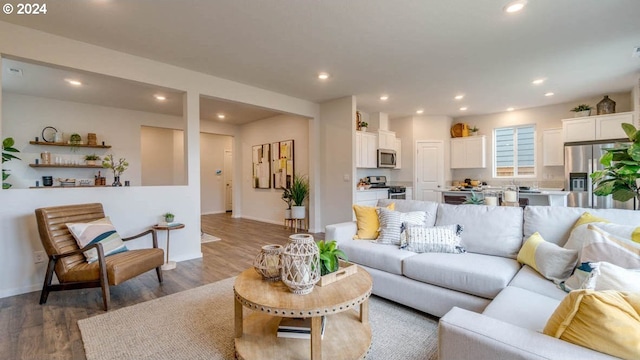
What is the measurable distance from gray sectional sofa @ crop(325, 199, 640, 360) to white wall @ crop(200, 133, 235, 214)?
6.73 m

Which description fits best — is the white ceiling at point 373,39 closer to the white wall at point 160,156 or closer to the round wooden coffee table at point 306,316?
the round wooden coffee table at point 306,316

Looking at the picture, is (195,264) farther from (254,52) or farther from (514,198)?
(514,198)

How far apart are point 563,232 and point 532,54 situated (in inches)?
105

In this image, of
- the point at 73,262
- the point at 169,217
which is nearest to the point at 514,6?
the point at 169,217

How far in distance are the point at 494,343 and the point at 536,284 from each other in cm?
109

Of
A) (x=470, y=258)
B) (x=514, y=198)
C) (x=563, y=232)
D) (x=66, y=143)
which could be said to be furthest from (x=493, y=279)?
(x=66, y=143)

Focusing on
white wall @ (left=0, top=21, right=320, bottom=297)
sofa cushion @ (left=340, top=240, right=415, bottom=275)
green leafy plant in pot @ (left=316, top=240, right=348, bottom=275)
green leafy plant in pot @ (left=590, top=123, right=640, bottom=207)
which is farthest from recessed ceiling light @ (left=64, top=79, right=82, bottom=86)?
green leafy plant in pot @ (left=590, top=123, right=640, bottom=207)

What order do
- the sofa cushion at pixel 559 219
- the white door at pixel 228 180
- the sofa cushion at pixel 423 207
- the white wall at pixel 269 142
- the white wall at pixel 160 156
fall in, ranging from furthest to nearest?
the white door at pixel 228 180 → the white wall at pixel 160 156 → the white wall at pixel 269 142 → the sofa cushion at pixel 423 207 → the sofa cushion at pixel 559 219

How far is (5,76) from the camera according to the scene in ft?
13.3

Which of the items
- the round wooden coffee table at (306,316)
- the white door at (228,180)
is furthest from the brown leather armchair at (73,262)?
the white door at (228,180)

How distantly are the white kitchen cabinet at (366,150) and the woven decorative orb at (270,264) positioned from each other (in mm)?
4125

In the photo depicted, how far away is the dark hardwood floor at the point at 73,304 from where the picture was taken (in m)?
1.86

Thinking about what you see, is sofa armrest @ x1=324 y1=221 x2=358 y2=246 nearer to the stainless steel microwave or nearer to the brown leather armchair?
the brown leather armchair

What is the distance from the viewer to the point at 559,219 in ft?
7.16
